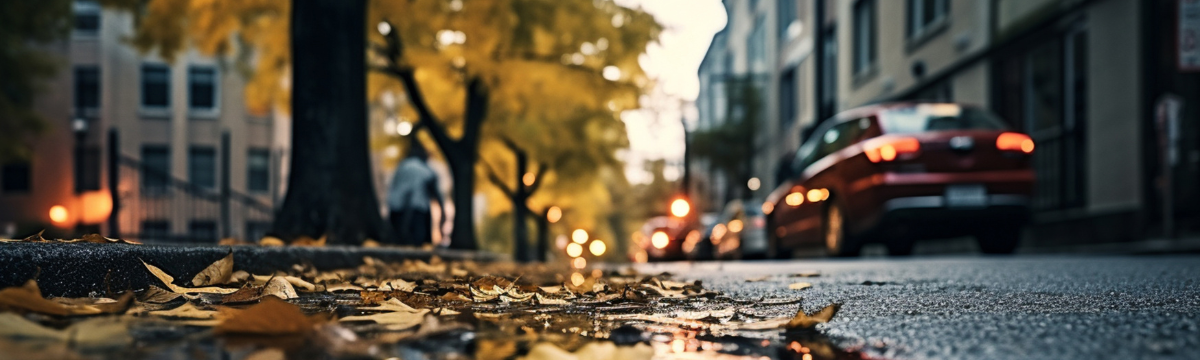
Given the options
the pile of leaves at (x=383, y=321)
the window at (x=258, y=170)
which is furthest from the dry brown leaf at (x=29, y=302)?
the window at (x=258, y=170)

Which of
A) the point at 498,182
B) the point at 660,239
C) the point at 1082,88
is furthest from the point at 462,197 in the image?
the point at 498,182

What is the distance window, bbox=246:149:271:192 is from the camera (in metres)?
37.5

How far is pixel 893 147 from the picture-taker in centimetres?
980

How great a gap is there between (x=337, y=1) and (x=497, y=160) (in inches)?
651

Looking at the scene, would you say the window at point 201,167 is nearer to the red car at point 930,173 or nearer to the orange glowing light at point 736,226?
the orange glowing light at point 736,226

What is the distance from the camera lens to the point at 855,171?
10.3 metres

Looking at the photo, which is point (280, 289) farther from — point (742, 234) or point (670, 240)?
point (670, 240)

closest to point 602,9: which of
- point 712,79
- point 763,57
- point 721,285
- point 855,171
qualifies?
point 855,171

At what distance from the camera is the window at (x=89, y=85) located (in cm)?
3450

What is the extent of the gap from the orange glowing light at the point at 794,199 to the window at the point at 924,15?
695cm

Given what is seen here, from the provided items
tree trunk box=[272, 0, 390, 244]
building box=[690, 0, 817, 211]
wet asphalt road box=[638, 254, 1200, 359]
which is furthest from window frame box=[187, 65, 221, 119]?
wet asphalt road box=[638, 254, 1200, 359]

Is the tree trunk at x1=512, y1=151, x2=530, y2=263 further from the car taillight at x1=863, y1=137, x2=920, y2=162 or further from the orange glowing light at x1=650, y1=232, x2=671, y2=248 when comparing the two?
the car taillight at x1=863, y1=137, x2=920, y2=162

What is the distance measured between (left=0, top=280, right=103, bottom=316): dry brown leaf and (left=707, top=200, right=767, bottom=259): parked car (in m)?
14.5

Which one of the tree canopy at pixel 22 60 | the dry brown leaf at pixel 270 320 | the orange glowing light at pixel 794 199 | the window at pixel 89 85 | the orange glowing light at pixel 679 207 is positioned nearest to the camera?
the dry brown leaf at pixel 270 320
